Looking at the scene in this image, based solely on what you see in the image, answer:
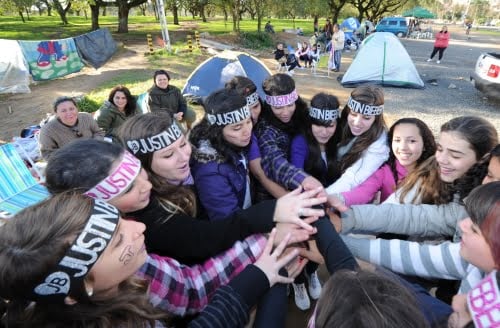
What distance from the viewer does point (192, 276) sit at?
1590 mm

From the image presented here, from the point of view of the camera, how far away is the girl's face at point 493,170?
1833 mm

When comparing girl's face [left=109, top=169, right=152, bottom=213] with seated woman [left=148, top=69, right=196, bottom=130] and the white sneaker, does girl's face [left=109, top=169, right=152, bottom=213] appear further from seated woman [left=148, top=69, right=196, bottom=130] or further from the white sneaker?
seated woman [left=148, top=69, right=196, bottom=130]

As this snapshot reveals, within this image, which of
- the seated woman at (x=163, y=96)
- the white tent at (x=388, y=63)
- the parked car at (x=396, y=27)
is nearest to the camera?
the seated woman at (x=163, y=96)

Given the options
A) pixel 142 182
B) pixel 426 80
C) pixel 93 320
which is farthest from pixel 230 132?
pixel 426 80

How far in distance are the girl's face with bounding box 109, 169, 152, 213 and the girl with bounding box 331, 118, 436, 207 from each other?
5.24ft

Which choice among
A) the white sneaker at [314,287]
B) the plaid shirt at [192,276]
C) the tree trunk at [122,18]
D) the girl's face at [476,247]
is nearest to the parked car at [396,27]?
the tree trunk at [122,18]

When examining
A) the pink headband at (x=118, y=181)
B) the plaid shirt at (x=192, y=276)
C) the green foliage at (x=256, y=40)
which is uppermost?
the pink headband at (x=118, y=181)

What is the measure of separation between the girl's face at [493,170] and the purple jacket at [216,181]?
159 cm

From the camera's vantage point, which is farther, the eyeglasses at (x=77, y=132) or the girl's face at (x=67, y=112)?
the eyeglasses at (x=77, y=132)

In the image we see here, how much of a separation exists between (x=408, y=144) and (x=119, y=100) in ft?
17.9

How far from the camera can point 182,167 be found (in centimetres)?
201

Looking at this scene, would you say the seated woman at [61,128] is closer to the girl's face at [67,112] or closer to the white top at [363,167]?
the girl's face at [67,112]

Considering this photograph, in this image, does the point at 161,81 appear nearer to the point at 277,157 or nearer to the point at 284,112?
the point at 284,112

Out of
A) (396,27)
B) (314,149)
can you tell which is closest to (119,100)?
(314,149)
